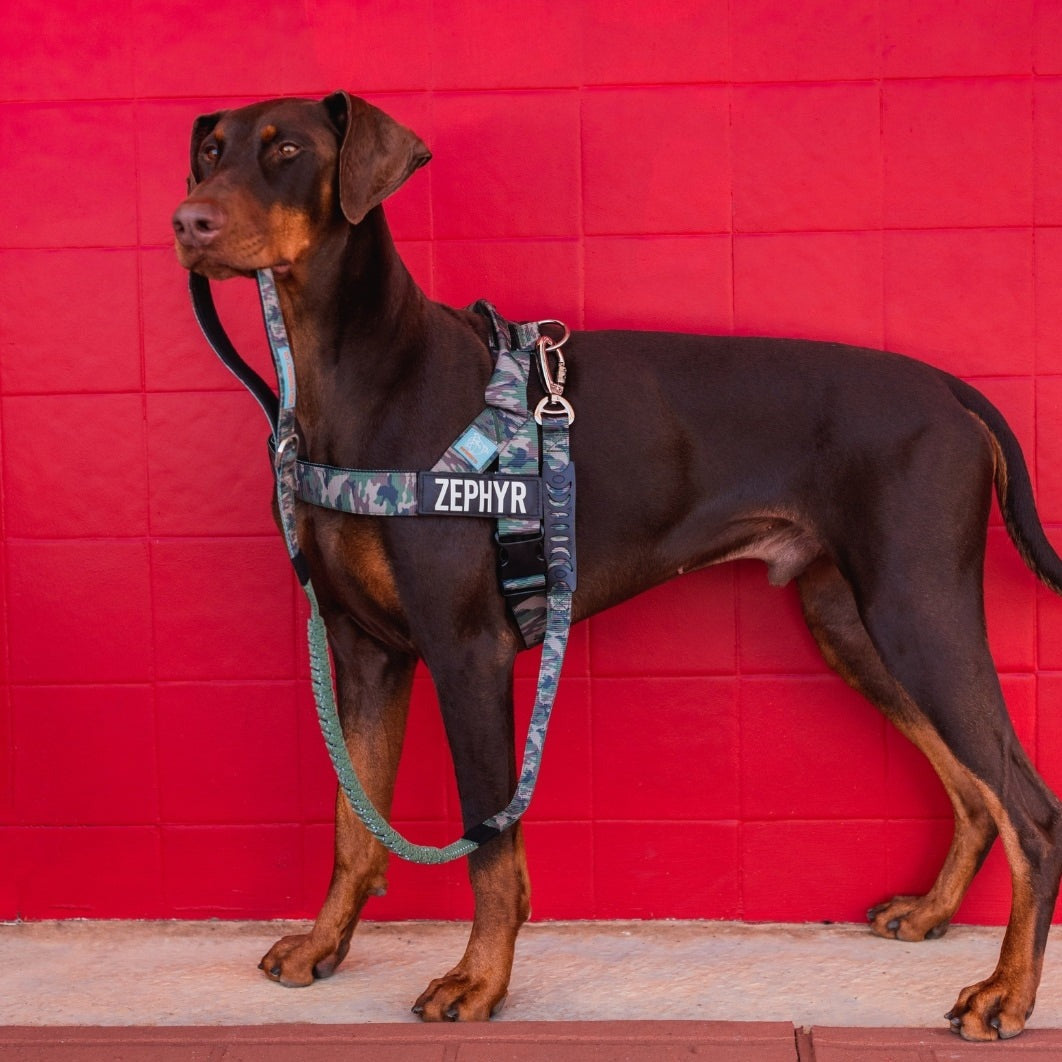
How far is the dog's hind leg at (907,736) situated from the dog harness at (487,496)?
0.76 metres

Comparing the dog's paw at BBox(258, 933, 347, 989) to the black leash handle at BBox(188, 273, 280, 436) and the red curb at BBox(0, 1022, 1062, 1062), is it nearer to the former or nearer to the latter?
the red curb at BBox(0, 1022, 1062, 1062)

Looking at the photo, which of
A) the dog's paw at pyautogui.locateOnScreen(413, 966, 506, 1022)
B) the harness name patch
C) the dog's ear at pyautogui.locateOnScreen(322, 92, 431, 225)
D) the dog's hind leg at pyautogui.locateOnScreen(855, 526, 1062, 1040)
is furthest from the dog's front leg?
the dog's ear at pyautogui.locateOnScreen(322, 92, 431, 225)

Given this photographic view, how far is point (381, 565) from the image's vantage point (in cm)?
250

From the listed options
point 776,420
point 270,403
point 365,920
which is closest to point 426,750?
point 365,920

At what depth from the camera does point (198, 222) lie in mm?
2215

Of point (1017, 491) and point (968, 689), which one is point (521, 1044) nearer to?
point (968, 689)

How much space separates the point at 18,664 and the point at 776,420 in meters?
1.95

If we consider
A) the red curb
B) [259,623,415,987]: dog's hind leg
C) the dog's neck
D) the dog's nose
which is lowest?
the red curb

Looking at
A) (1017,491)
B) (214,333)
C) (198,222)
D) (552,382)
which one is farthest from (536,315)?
(1017,491)

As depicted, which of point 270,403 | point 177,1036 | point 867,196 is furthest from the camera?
point 867,196

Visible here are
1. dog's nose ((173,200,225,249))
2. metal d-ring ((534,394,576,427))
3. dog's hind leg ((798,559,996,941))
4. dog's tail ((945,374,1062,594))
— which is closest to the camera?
dog's nose ((173,200,225,249))

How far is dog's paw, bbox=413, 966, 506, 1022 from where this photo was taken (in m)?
2.53

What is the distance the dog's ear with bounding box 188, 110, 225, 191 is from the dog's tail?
1664 millimetres

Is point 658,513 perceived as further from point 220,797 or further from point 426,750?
point 220,797
